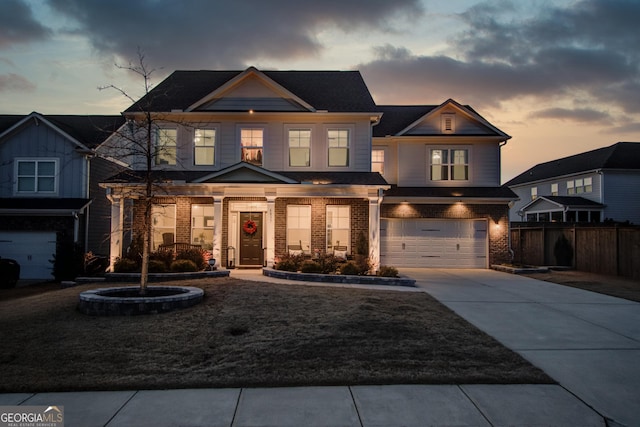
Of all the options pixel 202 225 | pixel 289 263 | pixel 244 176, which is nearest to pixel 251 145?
pixel 244 176

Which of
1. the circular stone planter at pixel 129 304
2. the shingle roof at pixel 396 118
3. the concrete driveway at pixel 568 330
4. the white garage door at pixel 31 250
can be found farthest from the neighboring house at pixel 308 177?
the circular stone planter at pixel 129 304

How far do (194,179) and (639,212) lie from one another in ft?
97.9

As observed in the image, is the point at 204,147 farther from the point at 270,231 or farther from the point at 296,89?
the point at 296,89

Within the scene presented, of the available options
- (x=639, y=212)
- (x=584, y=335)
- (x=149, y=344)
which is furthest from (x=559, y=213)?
(x=149, y=344)

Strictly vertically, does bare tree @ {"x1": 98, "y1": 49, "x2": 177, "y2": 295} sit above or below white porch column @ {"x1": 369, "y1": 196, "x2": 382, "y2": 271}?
above

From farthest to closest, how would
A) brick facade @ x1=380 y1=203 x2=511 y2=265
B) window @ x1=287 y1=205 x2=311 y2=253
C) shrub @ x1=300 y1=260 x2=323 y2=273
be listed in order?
1. brick facade @ x1=380 y1=203 x2=511 y2=265
2. window @ x1=287 y1=205 x2=311 y2=253
3. shrub @ x1=300 y1=260 x2=323 y2=273

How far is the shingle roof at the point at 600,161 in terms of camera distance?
1164 inches

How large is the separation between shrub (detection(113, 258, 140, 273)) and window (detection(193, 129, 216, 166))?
16.2ft

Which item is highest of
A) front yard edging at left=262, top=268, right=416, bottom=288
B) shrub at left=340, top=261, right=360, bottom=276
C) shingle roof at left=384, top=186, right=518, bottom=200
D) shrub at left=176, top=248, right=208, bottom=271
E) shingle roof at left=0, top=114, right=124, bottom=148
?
shingle roof at left=0, top=114, right=124, bottom=148

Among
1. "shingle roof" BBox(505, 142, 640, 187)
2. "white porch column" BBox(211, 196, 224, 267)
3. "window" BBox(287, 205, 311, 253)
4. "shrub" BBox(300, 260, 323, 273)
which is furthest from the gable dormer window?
"shingle roof" BBox(505, 142, 640, 187)

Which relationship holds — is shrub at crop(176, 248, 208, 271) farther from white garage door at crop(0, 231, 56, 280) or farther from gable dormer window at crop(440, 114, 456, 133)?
gable dormer window at crop(440, 114, 456, 133)

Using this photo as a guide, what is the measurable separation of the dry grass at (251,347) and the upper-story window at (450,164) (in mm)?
11005

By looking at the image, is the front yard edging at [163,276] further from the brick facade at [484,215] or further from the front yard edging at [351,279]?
the brick facade at [484,215]

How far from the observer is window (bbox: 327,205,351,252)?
17234mm
